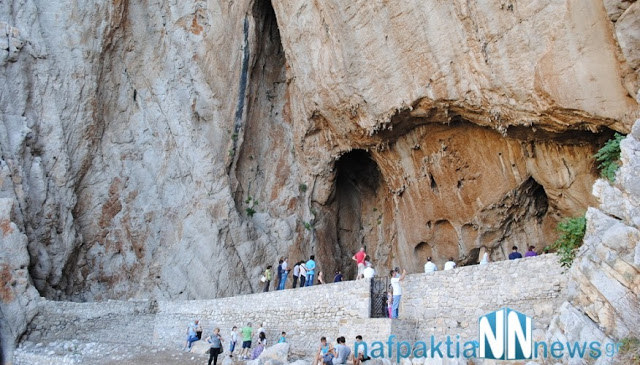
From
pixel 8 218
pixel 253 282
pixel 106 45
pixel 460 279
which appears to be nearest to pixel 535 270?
pixel 460 279

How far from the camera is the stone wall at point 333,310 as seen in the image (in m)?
10.1

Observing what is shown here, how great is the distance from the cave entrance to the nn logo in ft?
46.7

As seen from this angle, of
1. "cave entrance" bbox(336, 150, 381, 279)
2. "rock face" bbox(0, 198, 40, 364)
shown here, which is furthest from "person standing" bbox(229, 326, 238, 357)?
"cave entrance" bbox(336, 150, 381, 279)

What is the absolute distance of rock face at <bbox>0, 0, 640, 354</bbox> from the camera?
15.3 m

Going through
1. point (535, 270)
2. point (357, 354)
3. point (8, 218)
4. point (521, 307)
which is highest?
point (8, 218)

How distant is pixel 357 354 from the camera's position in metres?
9.96

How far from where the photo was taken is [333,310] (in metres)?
12.7

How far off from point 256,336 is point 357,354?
4662mm

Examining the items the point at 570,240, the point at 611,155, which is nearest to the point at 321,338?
the point at 570,240

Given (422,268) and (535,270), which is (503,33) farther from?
(422,268)

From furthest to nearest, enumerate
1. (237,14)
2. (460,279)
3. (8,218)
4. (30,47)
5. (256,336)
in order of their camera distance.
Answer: (237,14) < (30,47) < (8,218) < (256,336) < (460,279)

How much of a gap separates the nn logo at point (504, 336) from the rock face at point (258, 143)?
678 cm

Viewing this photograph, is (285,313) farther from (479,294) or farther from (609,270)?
(609,270)

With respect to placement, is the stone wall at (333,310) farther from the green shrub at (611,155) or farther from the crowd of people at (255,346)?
the green shrub at (611,155)
